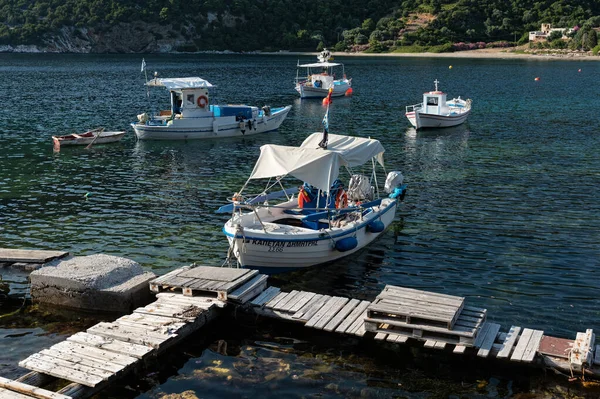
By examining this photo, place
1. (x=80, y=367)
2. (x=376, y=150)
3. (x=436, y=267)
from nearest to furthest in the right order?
(x=80, y=367)
(x=436, y=267)
(x=376, y=150)

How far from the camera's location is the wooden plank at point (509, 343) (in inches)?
636

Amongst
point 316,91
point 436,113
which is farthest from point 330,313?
point 316,91

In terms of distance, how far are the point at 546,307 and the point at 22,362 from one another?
14.7 meters

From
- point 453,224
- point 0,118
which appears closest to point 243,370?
point 453,224

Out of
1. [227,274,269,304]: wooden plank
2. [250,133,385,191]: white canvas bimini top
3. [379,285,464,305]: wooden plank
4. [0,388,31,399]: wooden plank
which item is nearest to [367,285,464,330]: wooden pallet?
[379,285,464,305]: wooden plank

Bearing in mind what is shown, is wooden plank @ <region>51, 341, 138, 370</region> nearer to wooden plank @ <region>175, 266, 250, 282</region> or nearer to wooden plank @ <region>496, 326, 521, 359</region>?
wooden plank @ <region>175, 266, 250, 282</region>

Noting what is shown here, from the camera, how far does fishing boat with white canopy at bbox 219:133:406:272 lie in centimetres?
2256

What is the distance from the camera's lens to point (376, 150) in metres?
27.3

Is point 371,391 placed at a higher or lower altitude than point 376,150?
lower

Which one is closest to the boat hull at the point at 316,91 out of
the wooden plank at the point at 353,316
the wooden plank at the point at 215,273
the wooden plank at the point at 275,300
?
the wooden plank at the point at 215,273

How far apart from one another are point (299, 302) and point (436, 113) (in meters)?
43.7

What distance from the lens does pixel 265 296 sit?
19.7 m

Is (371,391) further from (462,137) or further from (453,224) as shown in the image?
(462,137)

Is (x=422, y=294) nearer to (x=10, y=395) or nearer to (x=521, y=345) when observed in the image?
(x=521, y=345)
